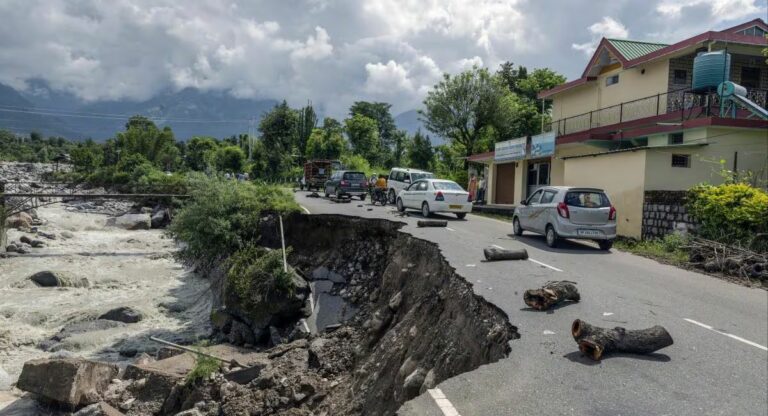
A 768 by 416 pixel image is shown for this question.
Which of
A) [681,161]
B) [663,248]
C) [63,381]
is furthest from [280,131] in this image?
[63,381]

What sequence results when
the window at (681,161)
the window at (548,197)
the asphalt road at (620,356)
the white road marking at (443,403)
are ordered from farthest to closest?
the window at (681,161), the window at (548,197), the asphalt road at (620,356), the white road marking at (443,403)

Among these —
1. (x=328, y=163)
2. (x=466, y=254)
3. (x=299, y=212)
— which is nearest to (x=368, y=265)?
(x=466, y=254)

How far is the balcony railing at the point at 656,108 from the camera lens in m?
18.8

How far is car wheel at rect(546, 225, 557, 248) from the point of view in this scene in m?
13.9

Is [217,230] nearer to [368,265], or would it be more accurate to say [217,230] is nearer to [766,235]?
[368,265]

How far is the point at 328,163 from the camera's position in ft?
144

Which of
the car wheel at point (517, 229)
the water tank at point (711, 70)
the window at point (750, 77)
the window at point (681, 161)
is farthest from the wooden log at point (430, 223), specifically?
the window at point (750, 77)

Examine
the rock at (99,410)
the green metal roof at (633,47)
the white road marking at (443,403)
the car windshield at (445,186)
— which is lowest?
the rock at (99,410)

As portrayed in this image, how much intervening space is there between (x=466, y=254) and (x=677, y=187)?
29.5ft

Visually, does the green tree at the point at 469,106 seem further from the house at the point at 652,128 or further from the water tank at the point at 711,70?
the water tank at the point at 711,70

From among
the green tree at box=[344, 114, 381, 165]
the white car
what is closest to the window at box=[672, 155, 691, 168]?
the white car

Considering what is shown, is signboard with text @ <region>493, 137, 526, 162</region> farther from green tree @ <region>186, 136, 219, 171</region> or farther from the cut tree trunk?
green tree @ <region>186, 136, 219, 171</region>

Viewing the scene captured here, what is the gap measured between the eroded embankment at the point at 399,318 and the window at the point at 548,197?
161 inches

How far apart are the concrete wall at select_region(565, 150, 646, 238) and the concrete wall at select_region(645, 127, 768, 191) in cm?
35
